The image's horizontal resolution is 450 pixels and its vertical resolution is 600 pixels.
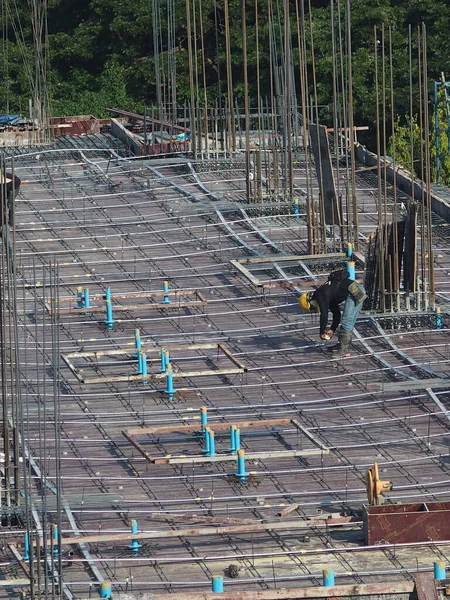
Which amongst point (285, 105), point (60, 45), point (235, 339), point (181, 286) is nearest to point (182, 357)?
point (235, 339)

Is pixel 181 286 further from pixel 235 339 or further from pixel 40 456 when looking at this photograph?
pixel 40 456

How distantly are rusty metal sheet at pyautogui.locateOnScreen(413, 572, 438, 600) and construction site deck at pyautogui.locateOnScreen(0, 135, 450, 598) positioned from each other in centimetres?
25

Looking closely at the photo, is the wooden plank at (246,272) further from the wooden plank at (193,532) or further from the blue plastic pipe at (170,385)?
the wooden plank at (193,532)

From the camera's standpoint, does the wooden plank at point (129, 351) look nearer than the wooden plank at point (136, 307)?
Yes

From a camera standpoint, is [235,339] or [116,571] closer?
[116,571]

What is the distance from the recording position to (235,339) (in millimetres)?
22766

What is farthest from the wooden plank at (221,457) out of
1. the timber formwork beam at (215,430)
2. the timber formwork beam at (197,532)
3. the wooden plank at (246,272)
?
the wooden plank at (246,272)

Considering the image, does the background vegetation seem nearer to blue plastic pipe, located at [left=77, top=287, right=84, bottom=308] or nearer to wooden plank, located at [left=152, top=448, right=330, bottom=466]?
blue plastic pipe, located at [left=77, top=287, right=84, bottom=308]

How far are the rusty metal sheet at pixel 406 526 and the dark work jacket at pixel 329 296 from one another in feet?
17.3

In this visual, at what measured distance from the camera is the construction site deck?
1672 centimetres

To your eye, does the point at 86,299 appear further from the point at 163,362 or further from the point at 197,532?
the point at 197,532

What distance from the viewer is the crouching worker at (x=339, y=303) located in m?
21.7

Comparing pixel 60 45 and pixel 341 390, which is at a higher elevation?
pixel 60 45

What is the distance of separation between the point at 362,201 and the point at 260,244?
8.99 ft
